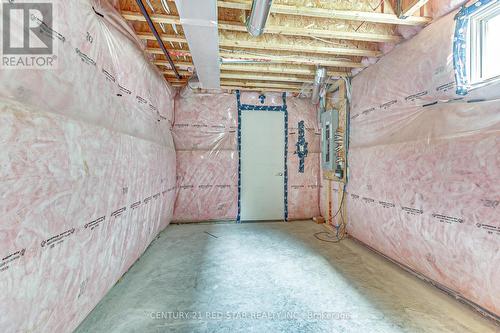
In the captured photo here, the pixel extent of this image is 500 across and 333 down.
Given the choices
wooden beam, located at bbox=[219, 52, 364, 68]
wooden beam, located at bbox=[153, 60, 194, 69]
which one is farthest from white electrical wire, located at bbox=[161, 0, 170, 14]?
wooden beam, located at bbox=[153, 60, 194, 69]

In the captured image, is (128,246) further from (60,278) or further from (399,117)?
(399,117)

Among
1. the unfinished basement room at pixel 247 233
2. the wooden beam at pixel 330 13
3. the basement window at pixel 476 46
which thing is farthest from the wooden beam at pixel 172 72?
the basement window at pixel 476 46

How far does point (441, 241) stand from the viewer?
2.10 metres

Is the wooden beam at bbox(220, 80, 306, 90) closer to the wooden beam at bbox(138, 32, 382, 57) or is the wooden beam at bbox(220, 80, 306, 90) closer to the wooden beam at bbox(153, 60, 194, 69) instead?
the wooden beam at bbox(153, 60, 194, 69)

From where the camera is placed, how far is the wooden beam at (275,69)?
343cm

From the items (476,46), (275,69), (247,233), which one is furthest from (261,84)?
(476,46)

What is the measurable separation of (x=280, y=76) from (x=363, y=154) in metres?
1.91

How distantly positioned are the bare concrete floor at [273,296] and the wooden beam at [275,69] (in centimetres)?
273

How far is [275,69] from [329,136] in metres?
1.59

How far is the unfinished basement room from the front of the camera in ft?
4.21

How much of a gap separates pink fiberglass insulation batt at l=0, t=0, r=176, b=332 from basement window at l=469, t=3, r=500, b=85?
10.5 feet

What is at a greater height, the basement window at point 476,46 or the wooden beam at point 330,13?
the wooden beam at point 330,13

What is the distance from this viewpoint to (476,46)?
1931 millimetres

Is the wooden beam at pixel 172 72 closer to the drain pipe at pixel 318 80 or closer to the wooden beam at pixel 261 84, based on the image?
the wooden beam at pixel 261 84
